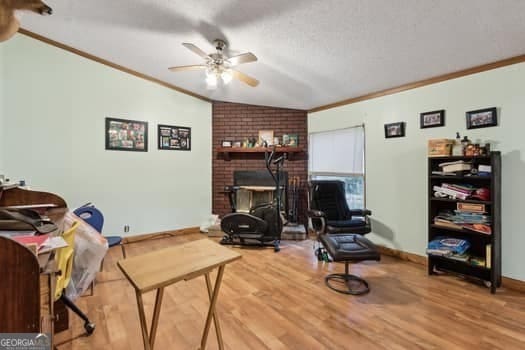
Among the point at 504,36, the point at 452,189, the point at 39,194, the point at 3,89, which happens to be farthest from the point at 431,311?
the point at 3,89

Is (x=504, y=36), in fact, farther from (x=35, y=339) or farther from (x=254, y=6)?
(x=35, y=339)

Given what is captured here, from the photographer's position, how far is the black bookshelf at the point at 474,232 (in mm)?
2420

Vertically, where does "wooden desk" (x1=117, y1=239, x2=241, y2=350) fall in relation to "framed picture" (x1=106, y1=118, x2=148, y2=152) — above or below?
below

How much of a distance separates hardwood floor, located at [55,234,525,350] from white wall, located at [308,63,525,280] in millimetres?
581

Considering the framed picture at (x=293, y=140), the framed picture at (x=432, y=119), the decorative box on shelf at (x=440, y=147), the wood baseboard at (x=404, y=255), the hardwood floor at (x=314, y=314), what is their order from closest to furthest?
the hardwood floor at (x=314, y=314)
the decorative box on shelf at (x=440, y=147)
the framed picture at (x=432, y=119)
the wood baseboard at (x=404, y=255)
the framed picture at (x=293, y=140)

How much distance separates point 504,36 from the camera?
2.15 m

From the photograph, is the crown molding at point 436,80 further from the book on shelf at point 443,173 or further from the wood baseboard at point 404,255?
the wood baseboard at point 404,255

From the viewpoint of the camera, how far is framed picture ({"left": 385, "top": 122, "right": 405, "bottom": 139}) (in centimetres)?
336

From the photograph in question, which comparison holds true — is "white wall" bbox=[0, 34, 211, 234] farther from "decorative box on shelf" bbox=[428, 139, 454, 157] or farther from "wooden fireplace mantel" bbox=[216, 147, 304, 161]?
"decorative box on shelf" bbox=[428, 139, 454, 157]

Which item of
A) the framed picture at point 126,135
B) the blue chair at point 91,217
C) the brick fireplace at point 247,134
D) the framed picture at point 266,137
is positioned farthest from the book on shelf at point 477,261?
the framed picture at point 126,135

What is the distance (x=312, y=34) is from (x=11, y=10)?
7.09 ft

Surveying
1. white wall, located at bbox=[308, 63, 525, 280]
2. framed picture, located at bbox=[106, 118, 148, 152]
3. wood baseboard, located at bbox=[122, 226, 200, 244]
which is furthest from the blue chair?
white wall, located at bbox=[308, 63, 525, 280]

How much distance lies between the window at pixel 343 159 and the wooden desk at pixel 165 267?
3.11 metres

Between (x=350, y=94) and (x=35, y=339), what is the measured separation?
408cm
